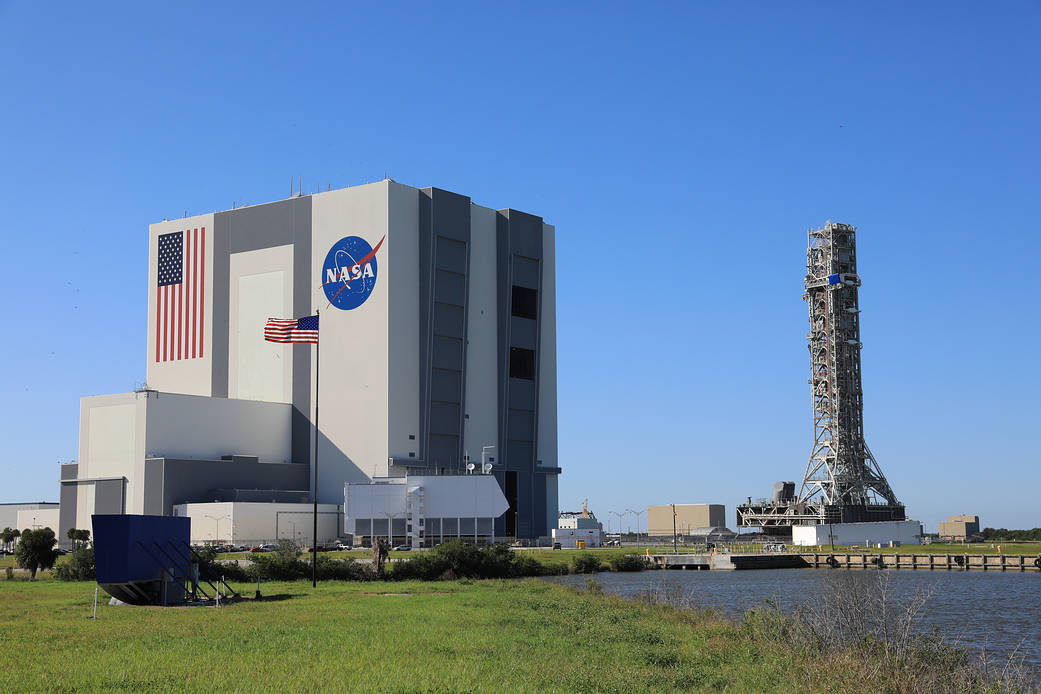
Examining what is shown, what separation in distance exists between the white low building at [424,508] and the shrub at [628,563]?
1526 centimetres

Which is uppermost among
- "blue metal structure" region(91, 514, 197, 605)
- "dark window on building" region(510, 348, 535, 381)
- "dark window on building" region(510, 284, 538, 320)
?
"dark window on building" region(510, 284, 538, 320)

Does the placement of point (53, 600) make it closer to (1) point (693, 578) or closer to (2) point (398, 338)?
(1) point (693, 578)

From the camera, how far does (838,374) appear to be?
10731 cm

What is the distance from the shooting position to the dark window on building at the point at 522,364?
107m

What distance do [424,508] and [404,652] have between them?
2818 inches

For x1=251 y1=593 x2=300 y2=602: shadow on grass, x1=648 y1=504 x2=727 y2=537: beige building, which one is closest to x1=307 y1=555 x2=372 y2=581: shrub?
x1=251 y1=593 x2=300 y2=602: shadow on grass

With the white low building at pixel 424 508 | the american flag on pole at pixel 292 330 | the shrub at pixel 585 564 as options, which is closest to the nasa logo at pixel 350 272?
the white low building at pixel 424 508

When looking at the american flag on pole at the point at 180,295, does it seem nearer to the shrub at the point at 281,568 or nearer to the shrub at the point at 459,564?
the shrub at the point at 459,564

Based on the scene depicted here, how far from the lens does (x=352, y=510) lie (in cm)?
9150

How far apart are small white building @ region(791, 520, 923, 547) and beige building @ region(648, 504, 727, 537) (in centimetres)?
5913

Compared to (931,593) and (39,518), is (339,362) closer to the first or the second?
(39,518)

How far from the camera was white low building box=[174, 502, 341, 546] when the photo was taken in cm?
8875

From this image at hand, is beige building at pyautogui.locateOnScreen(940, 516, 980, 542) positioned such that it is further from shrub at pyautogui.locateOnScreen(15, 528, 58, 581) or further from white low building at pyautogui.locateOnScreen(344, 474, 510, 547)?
shrub at pyautogui.locateOnScreen(15, 528, 58, 581)

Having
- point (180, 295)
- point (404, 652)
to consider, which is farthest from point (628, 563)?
point (404, 652)
